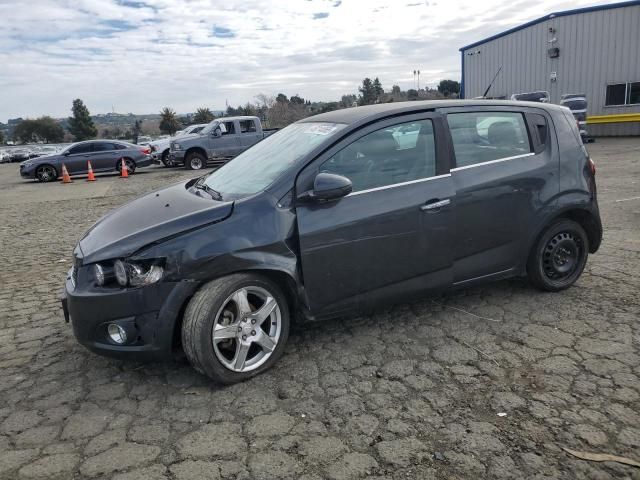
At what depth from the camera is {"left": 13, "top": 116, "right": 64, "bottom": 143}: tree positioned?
67.6 m

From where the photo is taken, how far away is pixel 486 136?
4082 millimetres

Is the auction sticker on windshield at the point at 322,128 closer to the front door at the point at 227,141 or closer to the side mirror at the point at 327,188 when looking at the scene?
the side mirror at the point at 327,188

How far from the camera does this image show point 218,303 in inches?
121

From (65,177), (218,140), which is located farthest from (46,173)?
(218,140)

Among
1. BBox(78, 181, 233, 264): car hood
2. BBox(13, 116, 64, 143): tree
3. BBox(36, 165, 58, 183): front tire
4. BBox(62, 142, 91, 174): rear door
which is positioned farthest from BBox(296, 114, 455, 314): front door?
BBox(13, 116, 64, 143): tree

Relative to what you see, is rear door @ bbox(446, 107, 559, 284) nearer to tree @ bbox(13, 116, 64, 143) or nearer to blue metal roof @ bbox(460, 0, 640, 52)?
blue metal roof @ bbox(460, 0, 640, 52)

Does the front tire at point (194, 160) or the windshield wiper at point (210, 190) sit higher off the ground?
the windshield wiper at point (210, 190)

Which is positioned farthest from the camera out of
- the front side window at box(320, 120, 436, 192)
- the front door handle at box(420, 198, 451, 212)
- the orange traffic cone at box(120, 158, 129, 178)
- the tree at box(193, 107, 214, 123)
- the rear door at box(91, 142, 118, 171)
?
the tree at box(193, 107, 214, 123)

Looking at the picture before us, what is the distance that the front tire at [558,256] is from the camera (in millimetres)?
4324

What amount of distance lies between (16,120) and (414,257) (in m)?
81.0

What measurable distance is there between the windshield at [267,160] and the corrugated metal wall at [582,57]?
79.0ft

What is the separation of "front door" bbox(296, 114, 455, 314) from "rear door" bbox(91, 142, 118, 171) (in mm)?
17748

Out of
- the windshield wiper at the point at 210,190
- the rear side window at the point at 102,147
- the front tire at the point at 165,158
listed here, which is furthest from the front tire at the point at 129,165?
the windshield wiper at the point at 210,190

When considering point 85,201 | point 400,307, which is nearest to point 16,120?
point 85,201
